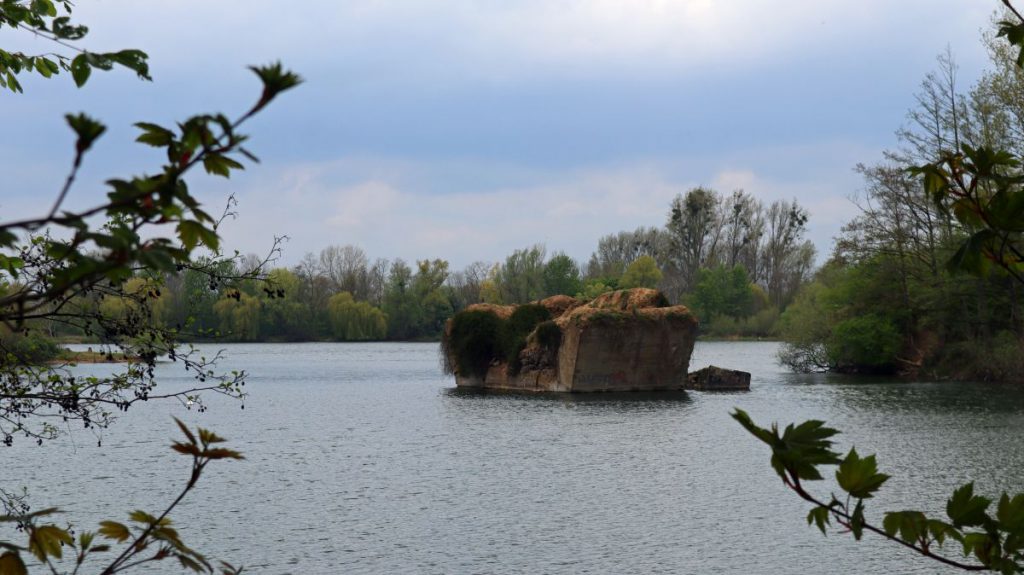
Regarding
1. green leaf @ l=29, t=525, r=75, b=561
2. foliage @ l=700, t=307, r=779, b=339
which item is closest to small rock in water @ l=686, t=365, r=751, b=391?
green leaf @ l=29, t=525, r=75, b=561

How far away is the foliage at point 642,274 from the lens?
85.2m

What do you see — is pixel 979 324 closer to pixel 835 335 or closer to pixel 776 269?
pixel 835 335

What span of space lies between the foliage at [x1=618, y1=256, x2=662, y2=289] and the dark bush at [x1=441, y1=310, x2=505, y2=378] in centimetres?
4985

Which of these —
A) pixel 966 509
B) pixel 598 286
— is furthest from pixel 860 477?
pixel 598 286

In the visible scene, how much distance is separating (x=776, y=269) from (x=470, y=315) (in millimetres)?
62895

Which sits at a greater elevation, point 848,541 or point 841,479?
point 841,479

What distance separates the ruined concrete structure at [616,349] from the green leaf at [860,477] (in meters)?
28.5

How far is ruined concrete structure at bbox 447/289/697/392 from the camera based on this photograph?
102 feet

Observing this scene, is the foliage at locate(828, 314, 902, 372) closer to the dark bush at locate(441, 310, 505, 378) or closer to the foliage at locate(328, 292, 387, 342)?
the dark bush at locate(441, 310, 505, 378)

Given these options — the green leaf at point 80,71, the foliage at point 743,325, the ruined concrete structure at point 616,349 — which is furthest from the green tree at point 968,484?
the foliage at point 743,325

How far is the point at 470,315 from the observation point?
113 feet

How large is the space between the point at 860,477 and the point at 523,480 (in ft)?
46.1

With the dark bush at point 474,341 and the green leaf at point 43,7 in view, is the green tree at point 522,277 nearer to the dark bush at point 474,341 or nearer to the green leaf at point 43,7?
the dark bush at point 474,341

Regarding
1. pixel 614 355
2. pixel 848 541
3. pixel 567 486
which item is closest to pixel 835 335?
pixel 614 355
